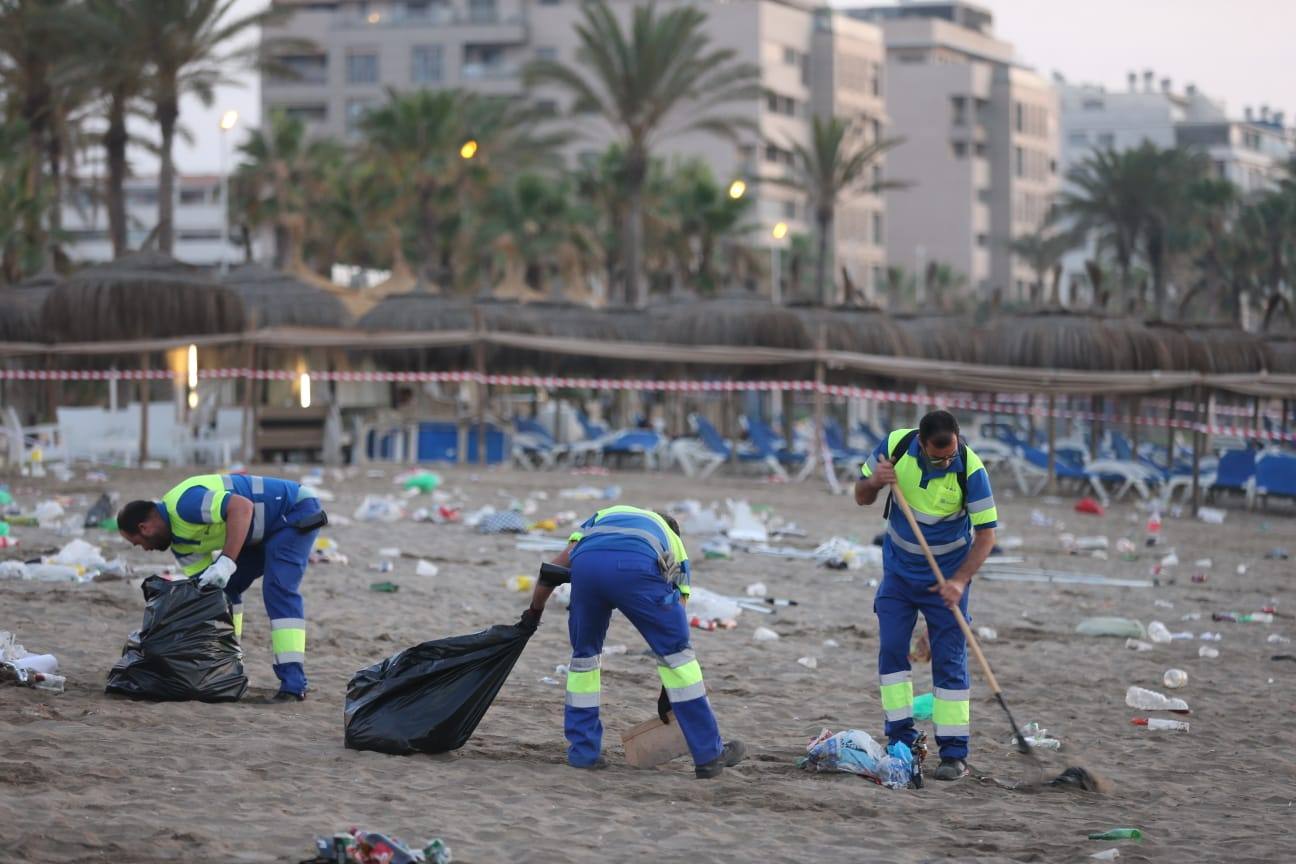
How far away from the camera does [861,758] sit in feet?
24.6

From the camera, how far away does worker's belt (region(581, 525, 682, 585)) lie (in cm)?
701

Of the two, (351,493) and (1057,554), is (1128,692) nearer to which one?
(1057,554)

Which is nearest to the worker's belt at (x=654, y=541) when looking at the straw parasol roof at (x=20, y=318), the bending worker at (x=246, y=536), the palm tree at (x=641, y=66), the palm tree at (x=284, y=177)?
the bending worker at (x=246, y=536)

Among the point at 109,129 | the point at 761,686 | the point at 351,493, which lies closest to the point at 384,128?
the point at 109,129

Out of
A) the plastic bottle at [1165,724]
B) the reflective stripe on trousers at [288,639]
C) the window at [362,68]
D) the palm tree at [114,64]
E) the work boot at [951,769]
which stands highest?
the window at [362,68]

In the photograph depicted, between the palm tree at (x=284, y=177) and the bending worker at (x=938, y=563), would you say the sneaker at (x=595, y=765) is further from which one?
the palm tree at (x=284, y=177)

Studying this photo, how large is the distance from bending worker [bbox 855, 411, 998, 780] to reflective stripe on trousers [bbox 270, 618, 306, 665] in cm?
277

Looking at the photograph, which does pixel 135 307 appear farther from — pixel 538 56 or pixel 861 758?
pixel 538 56

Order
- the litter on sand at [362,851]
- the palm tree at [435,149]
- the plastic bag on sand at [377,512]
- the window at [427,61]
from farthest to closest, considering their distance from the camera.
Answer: the window at [427,61] < the palm tree at [435,149] < the plastic bag on sand at [377,512] < the litter on sand at [362,851]

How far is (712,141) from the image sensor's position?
278ft

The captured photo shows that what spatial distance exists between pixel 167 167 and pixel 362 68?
174 feet

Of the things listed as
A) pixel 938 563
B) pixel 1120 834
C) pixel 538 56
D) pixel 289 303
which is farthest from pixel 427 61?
pixel 1120 834

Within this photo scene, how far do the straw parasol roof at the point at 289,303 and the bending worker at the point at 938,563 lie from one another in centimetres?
2569

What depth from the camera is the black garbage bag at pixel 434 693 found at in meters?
7.34
